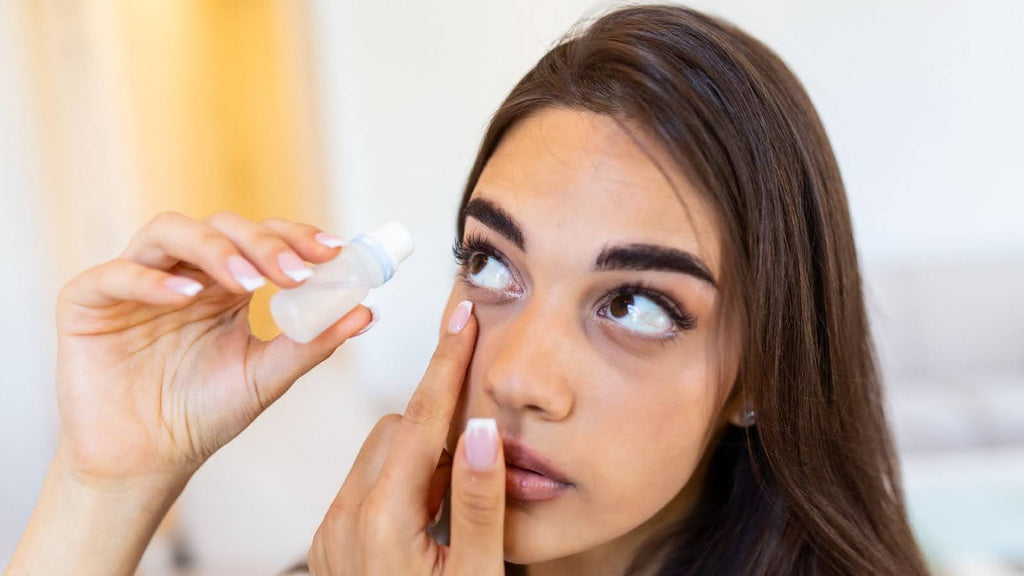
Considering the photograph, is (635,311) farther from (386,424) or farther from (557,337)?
(386,424)

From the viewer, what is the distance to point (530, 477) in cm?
86

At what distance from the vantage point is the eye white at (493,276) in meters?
0.94

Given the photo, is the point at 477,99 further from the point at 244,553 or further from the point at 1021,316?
the point at 1021,316

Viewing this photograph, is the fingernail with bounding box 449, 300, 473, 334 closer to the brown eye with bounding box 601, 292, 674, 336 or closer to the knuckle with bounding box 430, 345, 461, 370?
the knuckle with bounding box 430, 345, 461, 370

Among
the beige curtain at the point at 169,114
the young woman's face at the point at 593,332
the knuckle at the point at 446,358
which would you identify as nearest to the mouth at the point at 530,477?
the young woman's face at the point at 593,332

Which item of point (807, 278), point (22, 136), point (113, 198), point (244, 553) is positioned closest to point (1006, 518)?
point (807, 278)

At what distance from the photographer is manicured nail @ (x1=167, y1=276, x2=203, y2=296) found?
81 cm

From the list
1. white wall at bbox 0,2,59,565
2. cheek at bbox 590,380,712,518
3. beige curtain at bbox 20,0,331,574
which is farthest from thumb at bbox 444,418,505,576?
white wall at bbox 0,2,59,565

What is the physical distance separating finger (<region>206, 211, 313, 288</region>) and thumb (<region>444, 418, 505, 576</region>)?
8.7 inches

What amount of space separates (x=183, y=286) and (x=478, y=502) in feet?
1.17

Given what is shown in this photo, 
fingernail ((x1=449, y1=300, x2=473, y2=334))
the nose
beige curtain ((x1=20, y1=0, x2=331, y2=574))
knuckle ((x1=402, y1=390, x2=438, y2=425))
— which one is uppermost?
beige curtain ((x1=20, y1=0, x2=331, y2=574))

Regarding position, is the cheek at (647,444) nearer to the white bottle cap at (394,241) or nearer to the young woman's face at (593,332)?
the young woman's face at (593,332)

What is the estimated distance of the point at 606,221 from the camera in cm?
85

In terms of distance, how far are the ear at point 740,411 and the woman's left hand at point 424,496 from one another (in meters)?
0.34
